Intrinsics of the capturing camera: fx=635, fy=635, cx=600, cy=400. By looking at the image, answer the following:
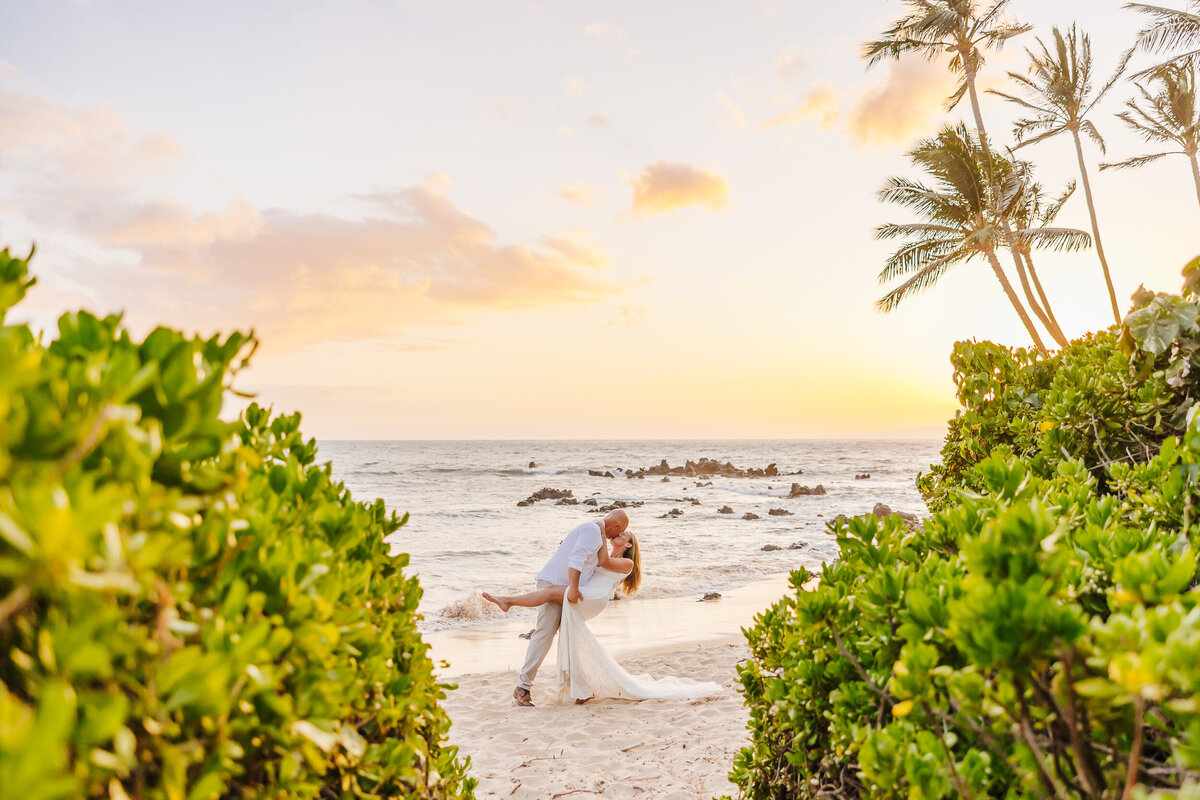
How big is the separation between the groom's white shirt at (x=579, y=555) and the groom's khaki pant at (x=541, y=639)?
0.12m

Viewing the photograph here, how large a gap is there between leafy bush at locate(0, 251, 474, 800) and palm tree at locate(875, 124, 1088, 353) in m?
21.1

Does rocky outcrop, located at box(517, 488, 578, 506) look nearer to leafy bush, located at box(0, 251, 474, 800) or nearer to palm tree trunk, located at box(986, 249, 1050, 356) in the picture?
palm tree trunk, located at box(986, 249, 1050, 356)

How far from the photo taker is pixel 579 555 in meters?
6.18

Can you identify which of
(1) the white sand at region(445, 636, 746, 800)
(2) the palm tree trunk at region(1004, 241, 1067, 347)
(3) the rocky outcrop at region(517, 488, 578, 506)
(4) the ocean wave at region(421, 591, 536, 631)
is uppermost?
(2) the palm tree trunk at region(1004, 241, 1067, 347)

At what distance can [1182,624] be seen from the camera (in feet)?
3.37

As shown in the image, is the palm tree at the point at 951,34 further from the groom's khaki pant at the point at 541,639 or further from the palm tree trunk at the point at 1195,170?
the groom's khaki pant at the point at 541,639

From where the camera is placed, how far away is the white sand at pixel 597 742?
13.5 ft

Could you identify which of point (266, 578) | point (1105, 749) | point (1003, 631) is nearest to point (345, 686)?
point (266, 578)

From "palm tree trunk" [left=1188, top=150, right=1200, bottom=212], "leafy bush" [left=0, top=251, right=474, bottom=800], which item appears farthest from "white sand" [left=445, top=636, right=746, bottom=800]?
"palm tree trunk" [left=1188, top=150, right=1200, bottom=212]

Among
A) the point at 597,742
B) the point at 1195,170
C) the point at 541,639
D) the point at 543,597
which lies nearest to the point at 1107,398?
the point at 597,742

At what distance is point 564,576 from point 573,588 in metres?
0.29

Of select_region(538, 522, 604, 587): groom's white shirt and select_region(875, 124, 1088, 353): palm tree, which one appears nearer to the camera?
select_region(538, 522, 604, 587): groom's white shirt

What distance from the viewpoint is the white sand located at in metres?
4.12

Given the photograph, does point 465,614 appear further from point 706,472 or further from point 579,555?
point 706,472
